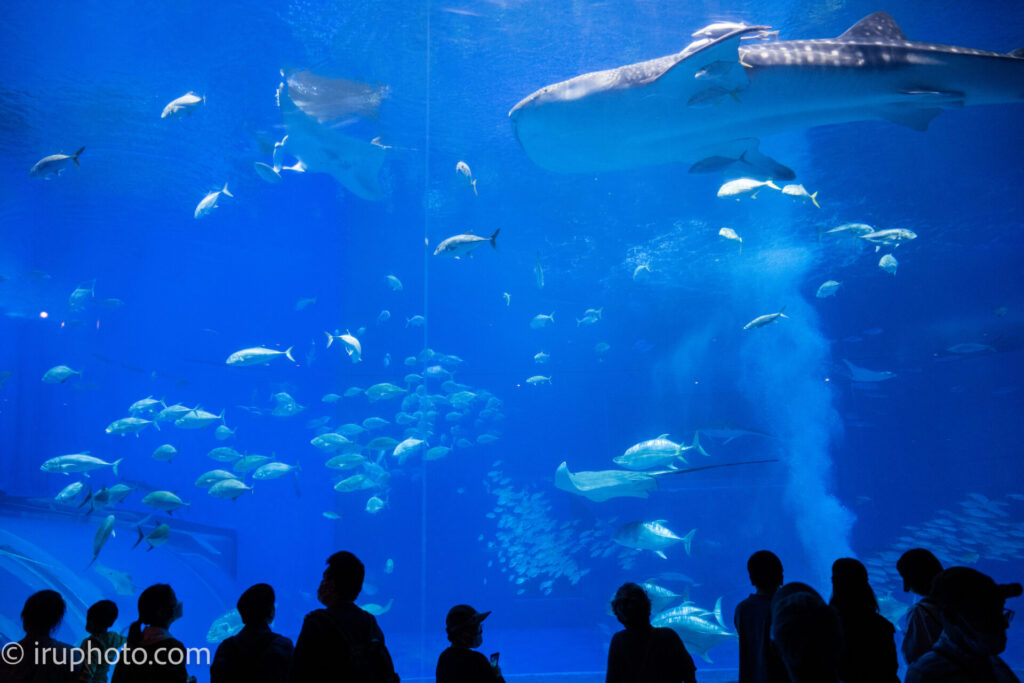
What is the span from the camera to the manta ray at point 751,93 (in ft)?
14.6

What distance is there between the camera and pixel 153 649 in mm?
1929

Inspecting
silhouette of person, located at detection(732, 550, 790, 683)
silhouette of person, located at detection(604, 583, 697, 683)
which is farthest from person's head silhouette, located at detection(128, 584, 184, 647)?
silhouette of person, located at detection(732, 550, 790, 683)

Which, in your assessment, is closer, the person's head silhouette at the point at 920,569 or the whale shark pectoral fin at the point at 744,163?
the person's head silhouette at the point at 920,569

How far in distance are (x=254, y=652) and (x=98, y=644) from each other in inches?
36.5

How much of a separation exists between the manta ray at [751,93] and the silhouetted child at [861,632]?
366cm

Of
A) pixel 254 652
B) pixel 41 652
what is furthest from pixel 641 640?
pixel 41 652

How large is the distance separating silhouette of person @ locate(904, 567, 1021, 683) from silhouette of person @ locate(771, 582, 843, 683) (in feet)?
1.29

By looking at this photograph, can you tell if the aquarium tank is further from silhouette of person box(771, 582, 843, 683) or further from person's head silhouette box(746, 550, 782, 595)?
silhouette of person box(771, 582, 843, 683)

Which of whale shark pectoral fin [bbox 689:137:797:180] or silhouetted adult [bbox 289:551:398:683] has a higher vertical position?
whale shark pectoral fin [bbox 689:137:797:180]

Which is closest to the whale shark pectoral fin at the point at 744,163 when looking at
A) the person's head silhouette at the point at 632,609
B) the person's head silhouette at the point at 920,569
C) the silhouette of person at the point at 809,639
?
the person's head silhouette at the point at 920,569

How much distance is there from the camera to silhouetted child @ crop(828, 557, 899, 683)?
1926 millimetres

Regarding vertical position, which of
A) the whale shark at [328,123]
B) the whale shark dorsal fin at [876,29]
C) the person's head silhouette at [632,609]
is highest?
the whale shark at [328,123]

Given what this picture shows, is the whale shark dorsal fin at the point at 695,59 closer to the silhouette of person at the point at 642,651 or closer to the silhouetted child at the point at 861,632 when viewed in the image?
the silhouetted child at the point at 861,632

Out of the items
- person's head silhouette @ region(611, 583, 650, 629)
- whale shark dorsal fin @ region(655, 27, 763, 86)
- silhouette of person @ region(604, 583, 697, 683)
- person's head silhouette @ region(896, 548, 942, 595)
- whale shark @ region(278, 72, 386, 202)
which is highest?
whale shark @ region(278, 72, 386, 202)
